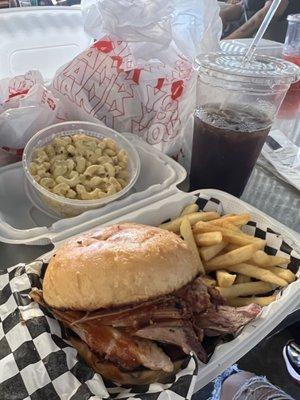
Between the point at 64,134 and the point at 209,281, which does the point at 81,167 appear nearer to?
the point at 64,134

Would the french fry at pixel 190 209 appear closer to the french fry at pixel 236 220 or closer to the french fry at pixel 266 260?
the french fry at pixel 236 220

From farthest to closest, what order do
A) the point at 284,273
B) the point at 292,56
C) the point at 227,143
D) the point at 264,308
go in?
the point at 292,56
the point at 227,143
the point at 284,273
the point at 264,308

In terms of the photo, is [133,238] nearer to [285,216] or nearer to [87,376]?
[87,376]

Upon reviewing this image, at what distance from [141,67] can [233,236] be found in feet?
2.44

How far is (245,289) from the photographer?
3.58 feet

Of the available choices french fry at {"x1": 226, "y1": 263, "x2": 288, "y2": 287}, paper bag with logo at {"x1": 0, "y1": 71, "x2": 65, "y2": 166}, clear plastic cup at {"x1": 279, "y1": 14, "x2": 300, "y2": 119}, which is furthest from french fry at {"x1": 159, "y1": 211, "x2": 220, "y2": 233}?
clear plastic cup at {"x1": 279, "y1": 14, "x2": 300, "y2": 119}

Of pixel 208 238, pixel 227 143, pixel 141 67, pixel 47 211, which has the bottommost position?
pixel 47 211

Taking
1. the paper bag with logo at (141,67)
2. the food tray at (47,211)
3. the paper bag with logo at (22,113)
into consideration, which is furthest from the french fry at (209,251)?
the paper bag with logo at (22,113)

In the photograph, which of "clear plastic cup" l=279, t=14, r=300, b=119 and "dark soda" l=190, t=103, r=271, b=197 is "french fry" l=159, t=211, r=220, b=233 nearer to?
A: "dark soda" l=190, t=103, r=271, b=197

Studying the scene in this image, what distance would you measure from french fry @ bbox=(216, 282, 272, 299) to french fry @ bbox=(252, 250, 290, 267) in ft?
0.17

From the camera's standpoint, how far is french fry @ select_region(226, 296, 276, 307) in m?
1.05

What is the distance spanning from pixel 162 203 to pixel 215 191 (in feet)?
0.57

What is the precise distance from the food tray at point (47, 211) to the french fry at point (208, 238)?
0.73 ft

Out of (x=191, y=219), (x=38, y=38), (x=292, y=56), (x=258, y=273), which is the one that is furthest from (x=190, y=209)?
(x=38, y=38)
